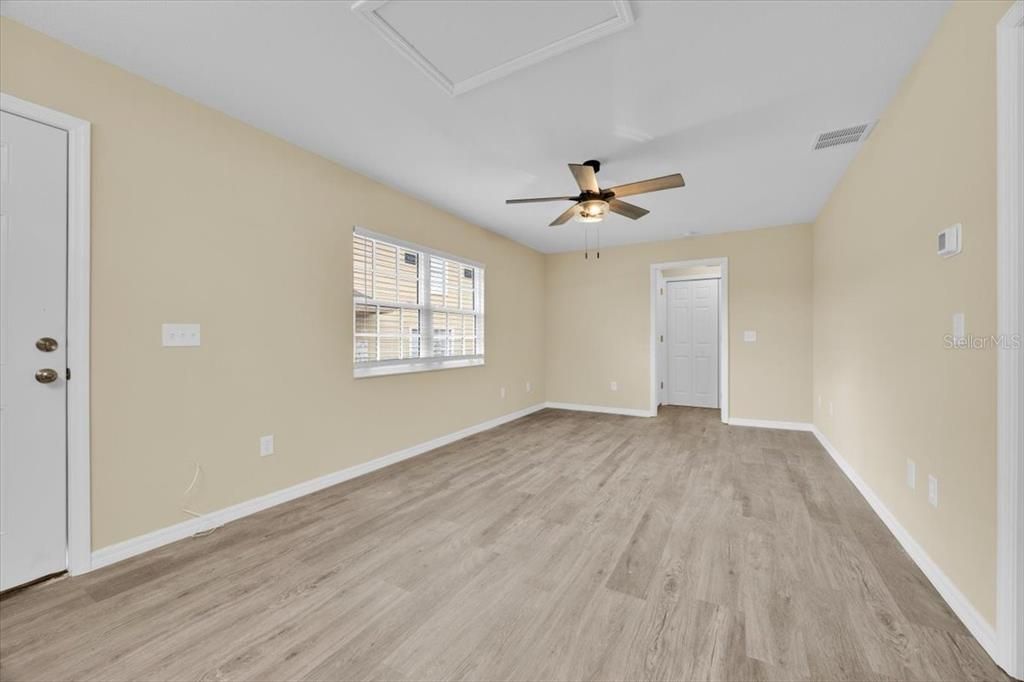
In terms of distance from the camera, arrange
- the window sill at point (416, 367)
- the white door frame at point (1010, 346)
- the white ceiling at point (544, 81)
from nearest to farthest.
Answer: the white door frame at point (1010, 346), the white ceiling at point (544, 81), the window sill at point (416, 367)

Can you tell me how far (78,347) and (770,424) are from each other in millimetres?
6215

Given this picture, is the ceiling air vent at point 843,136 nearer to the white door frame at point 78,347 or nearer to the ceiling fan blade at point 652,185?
the ceiling fan blade at point 652,185

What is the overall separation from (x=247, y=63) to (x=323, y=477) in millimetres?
2643

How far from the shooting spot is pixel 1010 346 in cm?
127

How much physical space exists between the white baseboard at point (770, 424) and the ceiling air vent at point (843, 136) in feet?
10.9

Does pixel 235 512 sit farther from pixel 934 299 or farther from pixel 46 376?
pixel 934 299

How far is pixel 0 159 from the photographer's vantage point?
1.69 meters

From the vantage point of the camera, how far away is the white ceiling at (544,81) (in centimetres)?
167

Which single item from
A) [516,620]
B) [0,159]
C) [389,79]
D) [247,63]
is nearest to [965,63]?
[389,79]

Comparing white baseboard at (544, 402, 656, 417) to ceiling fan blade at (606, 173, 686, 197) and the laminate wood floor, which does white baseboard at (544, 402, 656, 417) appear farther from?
ceiling fan blade at (606, 173, 686, 197)

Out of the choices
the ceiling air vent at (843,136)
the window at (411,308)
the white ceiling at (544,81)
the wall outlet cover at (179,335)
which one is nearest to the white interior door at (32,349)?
the wall outlet cover at (179,335)

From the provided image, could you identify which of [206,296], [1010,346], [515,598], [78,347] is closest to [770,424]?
[1010,346]

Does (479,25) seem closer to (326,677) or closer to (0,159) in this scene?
(0,159)
